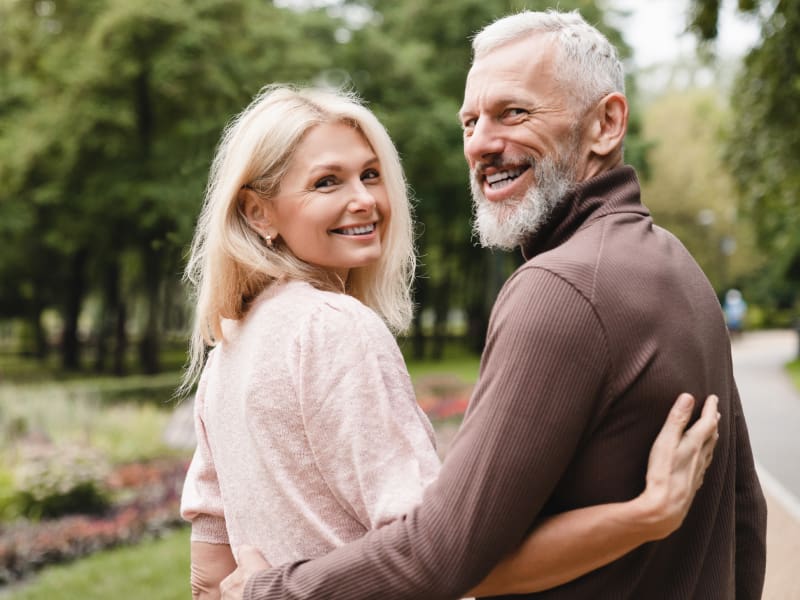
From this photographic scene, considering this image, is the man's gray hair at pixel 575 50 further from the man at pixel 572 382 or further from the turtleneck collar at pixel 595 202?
the turtleneck collar at pixel 595 202

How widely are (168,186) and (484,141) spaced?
34.3ft

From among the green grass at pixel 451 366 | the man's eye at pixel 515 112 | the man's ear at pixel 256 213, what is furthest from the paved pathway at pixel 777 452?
the green grass at pixel 451 366

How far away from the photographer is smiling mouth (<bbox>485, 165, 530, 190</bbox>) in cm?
204

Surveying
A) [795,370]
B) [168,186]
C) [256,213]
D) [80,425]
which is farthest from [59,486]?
[795,370]

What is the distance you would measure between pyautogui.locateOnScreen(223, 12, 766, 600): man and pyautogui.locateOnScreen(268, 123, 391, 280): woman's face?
0.39 metres

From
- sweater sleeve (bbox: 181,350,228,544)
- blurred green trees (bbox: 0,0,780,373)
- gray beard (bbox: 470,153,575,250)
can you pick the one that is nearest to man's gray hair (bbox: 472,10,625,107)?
gray beard (bbox: 470,153,575,250)

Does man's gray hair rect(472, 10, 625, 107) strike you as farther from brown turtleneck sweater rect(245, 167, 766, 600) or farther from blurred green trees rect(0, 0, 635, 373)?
blurred green trees rect(0, 0, 635, 373)

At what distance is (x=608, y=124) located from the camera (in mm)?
1963

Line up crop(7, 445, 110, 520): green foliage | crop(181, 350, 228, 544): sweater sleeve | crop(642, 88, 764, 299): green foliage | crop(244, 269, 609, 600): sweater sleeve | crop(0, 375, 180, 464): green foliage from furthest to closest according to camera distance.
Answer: crop(642, 88, 764, 299): green foliage → crop(0, 375, 180, 464): green foliage → crop(7, 445, 110, 520): green foliage → crop(181, 350, 228, 544): sweater sleeve → crop(244, 269, 609, 600): sweater sleeve

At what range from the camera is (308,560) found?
1735 millimetres

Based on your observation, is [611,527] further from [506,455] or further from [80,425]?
[80,425]

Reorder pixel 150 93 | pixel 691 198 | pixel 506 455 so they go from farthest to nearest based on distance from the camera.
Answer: pixel 691 198 → pixel 150 93 → pixel 506 455

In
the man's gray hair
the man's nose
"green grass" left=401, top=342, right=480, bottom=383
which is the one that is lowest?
"green grass" left=401, top=342, right=480, bottom=383

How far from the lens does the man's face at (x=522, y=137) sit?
1951 mm
